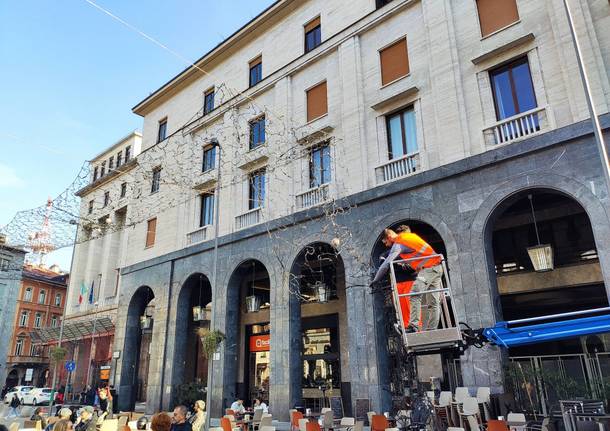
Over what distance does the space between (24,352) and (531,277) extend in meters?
54.1

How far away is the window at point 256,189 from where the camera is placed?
18.4 meters

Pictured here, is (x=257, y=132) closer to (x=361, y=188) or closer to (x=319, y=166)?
(x=319, y=166)

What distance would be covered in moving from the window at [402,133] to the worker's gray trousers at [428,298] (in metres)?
7.97

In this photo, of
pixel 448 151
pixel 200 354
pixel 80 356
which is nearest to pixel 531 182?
pixel 448 151

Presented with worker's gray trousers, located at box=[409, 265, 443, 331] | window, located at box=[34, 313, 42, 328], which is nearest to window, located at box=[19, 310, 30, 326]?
window, located at box=[34, 313, 42, 328]

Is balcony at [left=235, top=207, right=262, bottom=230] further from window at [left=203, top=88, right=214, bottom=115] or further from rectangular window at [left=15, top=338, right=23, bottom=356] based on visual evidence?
rectangular window at [left=15, top=338, right=23, bottom=356]

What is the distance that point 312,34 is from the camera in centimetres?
1895

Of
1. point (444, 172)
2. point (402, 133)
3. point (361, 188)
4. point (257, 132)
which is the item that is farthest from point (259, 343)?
point (444, 172)

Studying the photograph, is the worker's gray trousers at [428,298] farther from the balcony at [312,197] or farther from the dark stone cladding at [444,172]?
the balcony at [312,197]

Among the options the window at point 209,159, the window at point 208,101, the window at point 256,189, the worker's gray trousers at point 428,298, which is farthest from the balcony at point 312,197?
the window at point 208,101

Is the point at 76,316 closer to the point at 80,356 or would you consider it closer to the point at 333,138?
the point at 80,356

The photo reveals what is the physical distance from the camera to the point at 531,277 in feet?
46.8

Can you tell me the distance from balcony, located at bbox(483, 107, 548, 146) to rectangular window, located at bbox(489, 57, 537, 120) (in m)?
0.41

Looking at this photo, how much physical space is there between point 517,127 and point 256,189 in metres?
10.4
